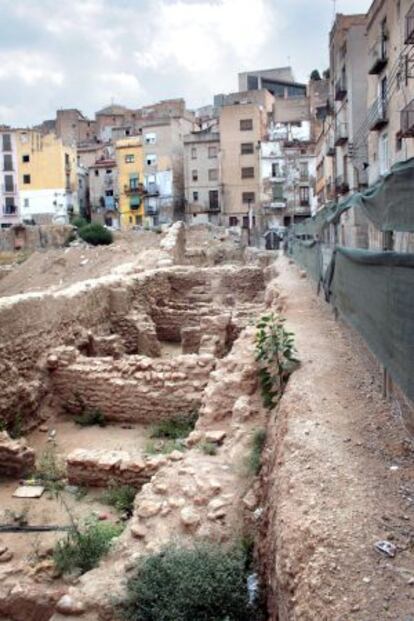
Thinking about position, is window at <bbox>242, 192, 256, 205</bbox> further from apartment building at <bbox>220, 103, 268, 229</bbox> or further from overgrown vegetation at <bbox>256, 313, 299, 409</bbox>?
overgrown vegetation at <bbox>256, 313, 299, 409</bbox>

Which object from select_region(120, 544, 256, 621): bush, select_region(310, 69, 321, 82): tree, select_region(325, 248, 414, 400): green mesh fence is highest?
select_region(310, 69, 321, 82): tree

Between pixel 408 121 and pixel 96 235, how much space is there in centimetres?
3004

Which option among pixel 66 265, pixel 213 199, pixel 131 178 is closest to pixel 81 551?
pixel 66 265

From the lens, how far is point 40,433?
10484 millimetres

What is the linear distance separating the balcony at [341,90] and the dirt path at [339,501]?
80.9 ft

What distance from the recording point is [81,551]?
567 cm

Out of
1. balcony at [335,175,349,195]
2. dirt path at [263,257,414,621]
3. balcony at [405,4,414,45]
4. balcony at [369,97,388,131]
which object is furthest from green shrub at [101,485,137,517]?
balcony at [335,175,349,195]

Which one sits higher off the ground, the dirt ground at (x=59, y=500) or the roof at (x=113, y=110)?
the roof at (x=113, y=110)

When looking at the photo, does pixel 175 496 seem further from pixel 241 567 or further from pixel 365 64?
pixel 365 64

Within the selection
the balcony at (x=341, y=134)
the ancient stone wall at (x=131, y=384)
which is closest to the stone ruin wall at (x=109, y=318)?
the ancient stone wall at (x=131, y=384)

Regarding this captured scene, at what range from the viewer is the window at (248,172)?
52287mm

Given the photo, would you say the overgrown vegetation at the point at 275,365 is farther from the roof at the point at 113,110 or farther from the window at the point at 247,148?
the roof at the point at 113,110

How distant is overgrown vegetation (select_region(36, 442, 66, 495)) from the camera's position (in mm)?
8070

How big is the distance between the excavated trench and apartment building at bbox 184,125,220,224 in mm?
35894
